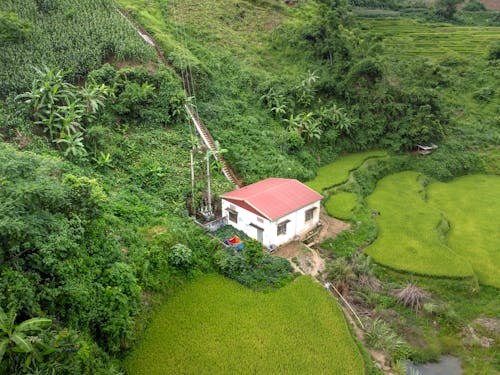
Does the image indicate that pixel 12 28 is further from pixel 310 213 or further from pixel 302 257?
pixel 302 257

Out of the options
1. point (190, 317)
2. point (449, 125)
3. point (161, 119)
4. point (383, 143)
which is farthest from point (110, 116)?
point (449, 125)

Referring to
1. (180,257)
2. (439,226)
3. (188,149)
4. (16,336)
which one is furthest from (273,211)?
(16,336)

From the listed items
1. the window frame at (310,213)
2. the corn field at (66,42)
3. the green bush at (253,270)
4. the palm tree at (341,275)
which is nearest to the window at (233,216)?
the green bush at (253,270)

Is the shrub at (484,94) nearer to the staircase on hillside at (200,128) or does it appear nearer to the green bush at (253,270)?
the staircase on hillside at (200,128)

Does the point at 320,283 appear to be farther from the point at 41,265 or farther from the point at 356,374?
the point at 41,265

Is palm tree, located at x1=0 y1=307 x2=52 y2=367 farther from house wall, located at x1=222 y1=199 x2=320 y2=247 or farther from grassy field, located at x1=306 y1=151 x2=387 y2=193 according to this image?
grassy field, located at x1=306 y1=151 x2=387 y2=193

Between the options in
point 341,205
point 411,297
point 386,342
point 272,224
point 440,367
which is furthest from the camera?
point 341,205
